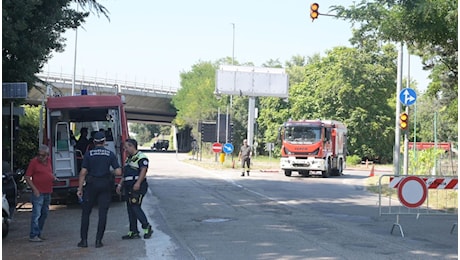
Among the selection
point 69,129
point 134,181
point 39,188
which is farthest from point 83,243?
point 69,129

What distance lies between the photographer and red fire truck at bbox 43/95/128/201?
15.9 meters

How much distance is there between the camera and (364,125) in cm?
5619

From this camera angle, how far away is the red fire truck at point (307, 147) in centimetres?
3114

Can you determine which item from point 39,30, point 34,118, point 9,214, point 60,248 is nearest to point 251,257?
point 60,248

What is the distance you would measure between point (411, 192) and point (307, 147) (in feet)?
63.5

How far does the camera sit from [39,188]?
1060cm

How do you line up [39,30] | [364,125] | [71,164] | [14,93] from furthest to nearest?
[364,125], [71,164], [39,30], [14,93]

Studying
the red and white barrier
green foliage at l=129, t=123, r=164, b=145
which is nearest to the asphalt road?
the red and white barrier

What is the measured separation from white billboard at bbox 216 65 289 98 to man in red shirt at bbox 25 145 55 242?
124 ft

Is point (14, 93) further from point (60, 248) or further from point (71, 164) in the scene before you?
point (60, 248)

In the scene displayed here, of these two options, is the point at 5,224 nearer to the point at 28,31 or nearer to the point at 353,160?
the point at 28,31

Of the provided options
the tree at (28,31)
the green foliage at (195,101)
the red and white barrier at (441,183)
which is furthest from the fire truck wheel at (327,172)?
the green foliage at (195,101)

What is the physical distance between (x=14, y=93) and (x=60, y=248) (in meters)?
4.91

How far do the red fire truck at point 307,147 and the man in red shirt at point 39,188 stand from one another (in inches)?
847
